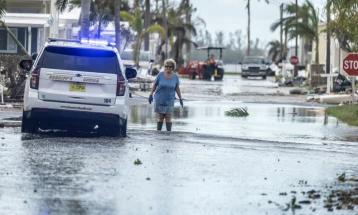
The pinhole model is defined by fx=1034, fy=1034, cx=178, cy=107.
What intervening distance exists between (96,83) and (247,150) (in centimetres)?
294

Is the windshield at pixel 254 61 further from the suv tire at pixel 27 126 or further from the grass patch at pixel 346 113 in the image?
the suv tire at pixel 27 126

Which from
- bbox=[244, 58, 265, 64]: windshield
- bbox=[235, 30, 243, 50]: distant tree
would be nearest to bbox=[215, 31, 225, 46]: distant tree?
bbox=[235, 30, 243, 50]: distant tree

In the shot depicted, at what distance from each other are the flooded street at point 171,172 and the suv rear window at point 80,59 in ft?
3.84

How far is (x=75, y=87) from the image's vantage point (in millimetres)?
17391

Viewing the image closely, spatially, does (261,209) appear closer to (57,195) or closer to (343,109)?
(57,195)

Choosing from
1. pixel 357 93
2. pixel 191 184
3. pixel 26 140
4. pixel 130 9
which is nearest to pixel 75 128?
pixel 26 140

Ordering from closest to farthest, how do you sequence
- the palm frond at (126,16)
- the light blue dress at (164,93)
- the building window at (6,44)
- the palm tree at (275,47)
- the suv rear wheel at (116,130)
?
the suv rear wheel at (116,130), the light blue dress at (164,93), the building window at (6,44), the palm frond at (126,16), the palm tree at (275,47)

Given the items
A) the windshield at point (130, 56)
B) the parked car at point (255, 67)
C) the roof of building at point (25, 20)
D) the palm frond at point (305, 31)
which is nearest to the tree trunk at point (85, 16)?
the roof of building at point (25, 20)

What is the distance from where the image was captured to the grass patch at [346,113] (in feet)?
85.5

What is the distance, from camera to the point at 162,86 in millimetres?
19891

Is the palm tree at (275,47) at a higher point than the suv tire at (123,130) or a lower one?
higher

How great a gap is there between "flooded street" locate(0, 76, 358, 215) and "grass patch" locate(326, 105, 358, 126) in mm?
5180

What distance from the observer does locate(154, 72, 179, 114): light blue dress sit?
19.9 meters

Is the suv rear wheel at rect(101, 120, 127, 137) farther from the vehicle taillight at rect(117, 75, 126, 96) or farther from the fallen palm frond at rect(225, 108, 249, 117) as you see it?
the fallen palm frond at rect(225, 108, 249, 117)
